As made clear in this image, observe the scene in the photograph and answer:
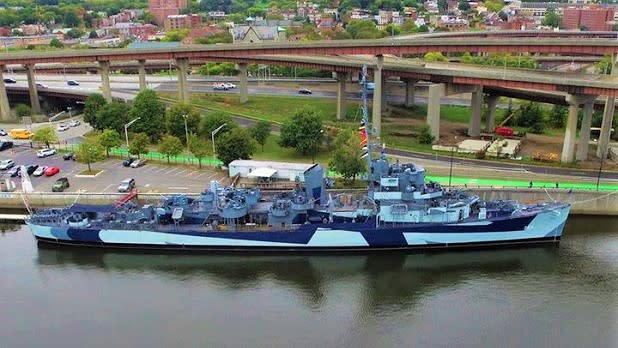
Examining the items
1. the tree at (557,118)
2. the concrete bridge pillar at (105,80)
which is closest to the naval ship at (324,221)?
the concrete bridge pillar at (105,80)

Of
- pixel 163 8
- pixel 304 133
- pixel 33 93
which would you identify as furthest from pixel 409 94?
pixel 163 8

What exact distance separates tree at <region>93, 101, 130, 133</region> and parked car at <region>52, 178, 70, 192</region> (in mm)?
11734

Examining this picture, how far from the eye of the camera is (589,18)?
132875 mm

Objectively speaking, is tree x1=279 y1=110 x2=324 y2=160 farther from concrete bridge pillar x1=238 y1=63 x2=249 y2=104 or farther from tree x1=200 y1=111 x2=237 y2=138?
concrete bridge pillar x1=238 y1=63 x2=249 y2=104

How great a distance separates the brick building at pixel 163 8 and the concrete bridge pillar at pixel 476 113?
13141 cm

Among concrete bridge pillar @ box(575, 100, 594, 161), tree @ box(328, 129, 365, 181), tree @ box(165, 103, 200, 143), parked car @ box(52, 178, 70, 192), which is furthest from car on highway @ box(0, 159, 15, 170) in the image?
concrete bridge pillar @ box(575, 100, 594, 161)

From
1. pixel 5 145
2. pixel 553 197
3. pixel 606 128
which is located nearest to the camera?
pixel 553 197

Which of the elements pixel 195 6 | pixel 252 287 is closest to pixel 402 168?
pixel 252 287

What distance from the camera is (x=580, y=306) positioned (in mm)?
23734

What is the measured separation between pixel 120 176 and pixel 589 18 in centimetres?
13012

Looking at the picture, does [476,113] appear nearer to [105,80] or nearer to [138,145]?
[138,145]

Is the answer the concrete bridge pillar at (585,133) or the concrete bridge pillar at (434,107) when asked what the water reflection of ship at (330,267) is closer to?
the concrete bridge pillar at (585,133)

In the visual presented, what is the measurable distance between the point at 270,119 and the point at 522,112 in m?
25.6

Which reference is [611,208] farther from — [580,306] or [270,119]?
[270,119]
